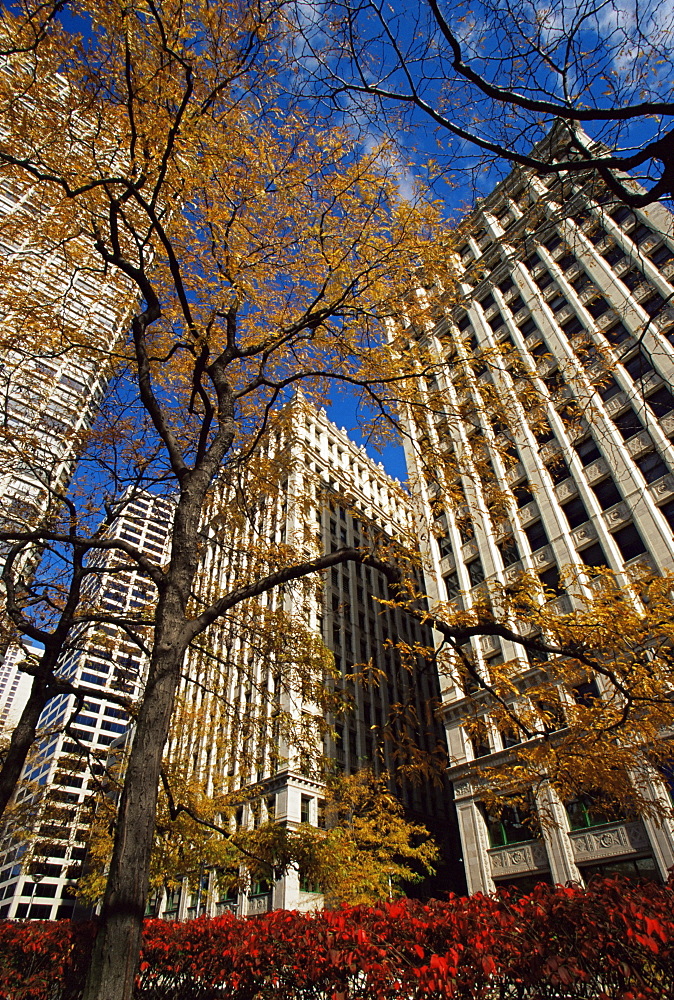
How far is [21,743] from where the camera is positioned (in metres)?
8.86

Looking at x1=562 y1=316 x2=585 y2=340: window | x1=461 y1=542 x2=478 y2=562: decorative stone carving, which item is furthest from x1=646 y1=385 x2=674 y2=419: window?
x1=461 y1=542 x2=478 y2=562: decorative stone carving

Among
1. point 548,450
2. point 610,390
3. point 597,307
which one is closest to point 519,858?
point 548,450

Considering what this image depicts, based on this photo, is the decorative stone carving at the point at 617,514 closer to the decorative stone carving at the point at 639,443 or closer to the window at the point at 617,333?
the decorative stone carving at the point at 639,443

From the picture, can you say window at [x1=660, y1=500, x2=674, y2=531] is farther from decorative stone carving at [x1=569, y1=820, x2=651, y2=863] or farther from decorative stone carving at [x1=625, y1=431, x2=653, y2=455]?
decorative stone carving at [x1=569, y1=820, x2=651, y2=863]

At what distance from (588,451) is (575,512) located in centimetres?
344

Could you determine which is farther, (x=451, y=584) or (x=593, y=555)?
(x=451, y=584)

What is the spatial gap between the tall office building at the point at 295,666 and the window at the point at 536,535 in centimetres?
828

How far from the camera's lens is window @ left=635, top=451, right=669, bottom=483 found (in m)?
24.3

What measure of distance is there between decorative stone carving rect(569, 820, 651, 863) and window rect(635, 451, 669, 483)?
1486cm

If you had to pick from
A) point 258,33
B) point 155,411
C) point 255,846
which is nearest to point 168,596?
point 155,411

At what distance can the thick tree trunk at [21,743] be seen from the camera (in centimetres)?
859

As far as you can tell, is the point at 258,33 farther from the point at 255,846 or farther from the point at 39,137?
the point at 255,846

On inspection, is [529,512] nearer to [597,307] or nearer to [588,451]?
[588,451]

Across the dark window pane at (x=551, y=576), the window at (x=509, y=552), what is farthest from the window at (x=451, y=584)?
the dark window pane at (x=551, y=576)
